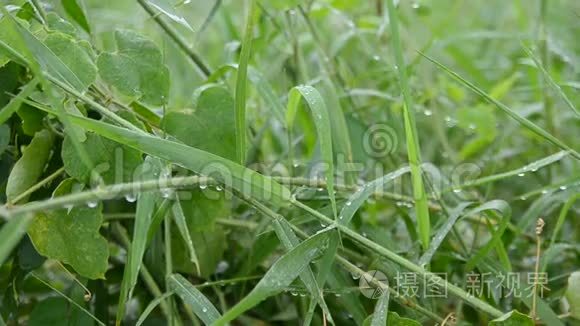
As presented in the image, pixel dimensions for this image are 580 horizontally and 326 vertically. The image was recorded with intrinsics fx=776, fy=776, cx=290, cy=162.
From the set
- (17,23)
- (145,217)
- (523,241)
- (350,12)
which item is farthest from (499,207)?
(350,12)

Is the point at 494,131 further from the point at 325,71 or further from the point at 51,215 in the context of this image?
the point at 51,215

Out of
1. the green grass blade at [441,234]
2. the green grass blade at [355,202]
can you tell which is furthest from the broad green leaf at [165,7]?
the green grass blade at [441,234]

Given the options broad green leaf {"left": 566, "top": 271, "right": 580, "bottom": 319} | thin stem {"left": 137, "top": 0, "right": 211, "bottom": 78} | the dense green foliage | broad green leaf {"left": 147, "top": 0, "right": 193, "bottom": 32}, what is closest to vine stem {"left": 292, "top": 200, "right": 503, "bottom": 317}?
the dense green foliage

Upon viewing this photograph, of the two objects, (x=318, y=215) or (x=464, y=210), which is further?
(x=464, y=210)

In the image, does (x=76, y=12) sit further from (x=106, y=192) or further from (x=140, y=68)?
(x=106, y=192)

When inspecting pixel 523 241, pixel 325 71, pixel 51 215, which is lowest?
pixel 523 241

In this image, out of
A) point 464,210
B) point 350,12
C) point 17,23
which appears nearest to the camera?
point 17,23

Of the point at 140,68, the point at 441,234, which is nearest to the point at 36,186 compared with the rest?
the point at 140,68
